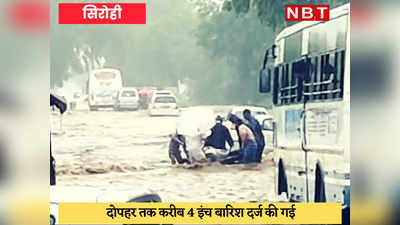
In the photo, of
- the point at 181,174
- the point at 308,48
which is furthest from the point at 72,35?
the point at 308,48

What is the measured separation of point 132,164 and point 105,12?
0.96 meters

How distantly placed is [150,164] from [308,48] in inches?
48.4

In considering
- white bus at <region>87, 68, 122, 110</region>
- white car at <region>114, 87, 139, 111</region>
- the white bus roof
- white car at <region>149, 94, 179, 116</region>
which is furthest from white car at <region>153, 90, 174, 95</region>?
the white bus roof

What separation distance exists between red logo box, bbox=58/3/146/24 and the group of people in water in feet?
2.55

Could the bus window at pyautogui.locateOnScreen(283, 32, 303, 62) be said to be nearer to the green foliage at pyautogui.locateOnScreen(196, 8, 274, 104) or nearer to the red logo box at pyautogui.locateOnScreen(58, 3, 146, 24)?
the green foliage at pyautogui.locateOnScreen(196, 8, 274, 104)

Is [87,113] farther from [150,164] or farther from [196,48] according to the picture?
[196,48]

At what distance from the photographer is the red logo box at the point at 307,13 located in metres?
4.09

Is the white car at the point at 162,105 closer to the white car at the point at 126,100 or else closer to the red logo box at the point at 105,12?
the white car at the point at 126,100

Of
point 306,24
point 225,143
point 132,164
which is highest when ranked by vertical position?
point 306,24

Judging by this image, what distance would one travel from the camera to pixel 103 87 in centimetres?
409

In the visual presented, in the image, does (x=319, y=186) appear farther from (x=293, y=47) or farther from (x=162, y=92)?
(x=162, y=92)

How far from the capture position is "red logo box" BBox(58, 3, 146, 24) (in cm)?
407

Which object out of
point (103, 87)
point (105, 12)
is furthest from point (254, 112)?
point (105, 12)

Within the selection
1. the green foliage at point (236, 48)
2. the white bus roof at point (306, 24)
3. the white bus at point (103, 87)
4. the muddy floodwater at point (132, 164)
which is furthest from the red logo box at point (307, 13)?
the white bus at point (103, 87)
